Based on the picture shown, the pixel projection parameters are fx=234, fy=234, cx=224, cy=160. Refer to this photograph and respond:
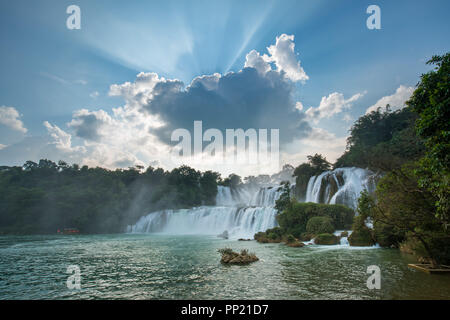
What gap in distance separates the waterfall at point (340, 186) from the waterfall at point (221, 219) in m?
6.29

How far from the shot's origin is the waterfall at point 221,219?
30.5 metres

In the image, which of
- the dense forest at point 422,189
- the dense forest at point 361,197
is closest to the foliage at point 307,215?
the dense forest at point 361,197

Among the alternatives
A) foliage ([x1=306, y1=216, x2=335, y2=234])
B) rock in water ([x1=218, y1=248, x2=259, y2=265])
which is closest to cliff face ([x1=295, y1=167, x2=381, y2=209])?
foliage ([x1=306, y1=216, x2=335, y2=234])

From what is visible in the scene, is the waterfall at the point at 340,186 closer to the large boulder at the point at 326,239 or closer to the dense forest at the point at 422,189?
the large boulder at the point at 326,239

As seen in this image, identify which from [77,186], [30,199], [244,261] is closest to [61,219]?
[30,199]

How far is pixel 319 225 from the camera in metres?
21.6

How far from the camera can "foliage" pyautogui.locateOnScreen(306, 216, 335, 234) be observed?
2103cm

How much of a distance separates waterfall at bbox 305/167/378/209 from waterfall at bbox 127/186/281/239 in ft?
20.6

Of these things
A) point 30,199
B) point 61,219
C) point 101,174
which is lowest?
point 61,219

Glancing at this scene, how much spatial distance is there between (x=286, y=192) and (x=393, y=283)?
2132 centimetres
